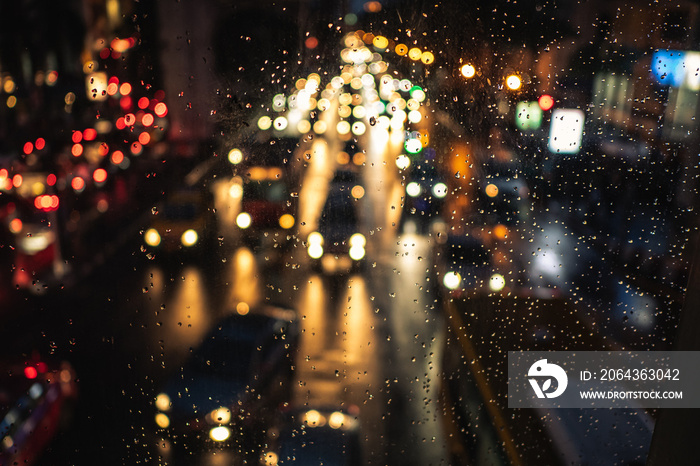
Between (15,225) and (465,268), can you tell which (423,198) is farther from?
(15,225)

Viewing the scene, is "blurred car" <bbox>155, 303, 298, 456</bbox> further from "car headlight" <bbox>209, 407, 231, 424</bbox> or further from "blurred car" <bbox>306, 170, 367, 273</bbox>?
"blurred car" <bbox>306, 170, 367, 273</bbox>

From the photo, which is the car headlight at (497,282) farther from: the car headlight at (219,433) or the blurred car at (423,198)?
the car headlight at (219,433)

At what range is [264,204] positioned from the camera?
1.59m

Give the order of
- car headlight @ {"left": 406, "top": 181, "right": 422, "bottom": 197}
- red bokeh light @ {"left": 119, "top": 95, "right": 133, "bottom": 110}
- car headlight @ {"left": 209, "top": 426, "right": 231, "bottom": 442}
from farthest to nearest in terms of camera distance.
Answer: car headlight @ {"left": 209, "top": 426, "right": 231, "bottom": 442}
car headlight @ {"left": 406, "top": 181, "right": 422, "bottom": 197}
red bokeh light @ {"left": 119, "top": 95, "right": 133, "bottom": 110}

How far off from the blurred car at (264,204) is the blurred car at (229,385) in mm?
279

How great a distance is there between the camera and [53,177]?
5.34ft

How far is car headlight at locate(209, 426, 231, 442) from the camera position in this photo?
5.62 ft

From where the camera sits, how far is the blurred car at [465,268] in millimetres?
1684

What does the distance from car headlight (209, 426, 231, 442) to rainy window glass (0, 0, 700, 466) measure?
2 centimetres

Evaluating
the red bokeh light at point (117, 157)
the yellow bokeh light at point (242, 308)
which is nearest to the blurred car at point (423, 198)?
the yellow bokeh light at point (242, 308)

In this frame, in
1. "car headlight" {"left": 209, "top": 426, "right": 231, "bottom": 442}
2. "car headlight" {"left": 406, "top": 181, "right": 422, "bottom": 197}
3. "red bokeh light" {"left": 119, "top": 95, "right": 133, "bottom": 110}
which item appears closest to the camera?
"red bokeh light" {"left": 119, "top": 95, "right": 133, "bottom": 110}

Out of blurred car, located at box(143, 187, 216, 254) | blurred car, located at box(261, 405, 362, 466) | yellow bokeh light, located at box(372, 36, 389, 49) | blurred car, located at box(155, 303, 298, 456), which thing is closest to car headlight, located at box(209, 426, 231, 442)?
blurred car, located at box(155, 303, 298, 456)

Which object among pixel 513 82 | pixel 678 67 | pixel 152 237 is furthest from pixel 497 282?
pixel 152 237

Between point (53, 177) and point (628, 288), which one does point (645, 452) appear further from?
point (53, 177)
